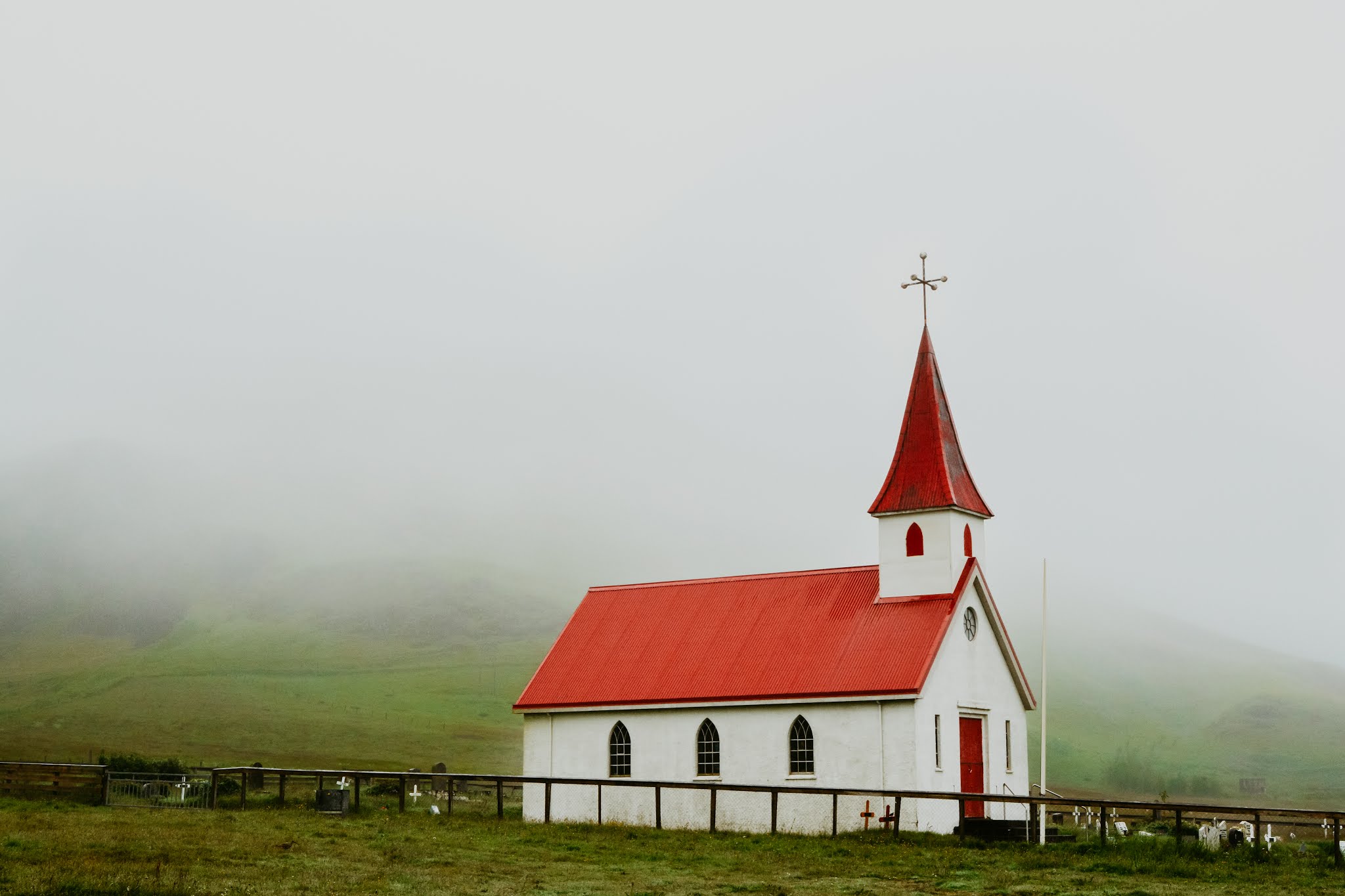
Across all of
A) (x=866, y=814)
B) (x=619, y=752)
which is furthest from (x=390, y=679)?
(x=866, y=814)

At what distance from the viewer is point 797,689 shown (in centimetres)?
3588

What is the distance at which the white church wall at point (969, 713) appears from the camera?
34344mm

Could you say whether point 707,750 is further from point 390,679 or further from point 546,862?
point 390,679

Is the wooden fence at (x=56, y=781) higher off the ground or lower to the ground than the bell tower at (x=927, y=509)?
lower

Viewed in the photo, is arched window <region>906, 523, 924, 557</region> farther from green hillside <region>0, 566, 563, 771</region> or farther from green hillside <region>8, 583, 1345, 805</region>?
green hillside <region>8, 583, 1345, 805</region>

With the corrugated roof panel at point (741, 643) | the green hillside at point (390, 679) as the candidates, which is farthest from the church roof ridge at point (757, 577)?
the green hillside at point (390, 679)

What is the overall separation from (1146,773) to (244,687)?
71690 millimetres

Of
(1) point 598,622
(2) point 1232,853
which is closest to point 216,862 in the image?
(2) point 1232,853

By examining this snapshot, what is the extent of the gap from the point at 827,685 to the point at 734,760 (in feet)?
11.2

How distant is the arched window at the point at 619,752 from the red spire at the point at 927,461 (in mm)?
9322

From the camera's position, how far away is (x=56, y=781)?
34969 millimetres

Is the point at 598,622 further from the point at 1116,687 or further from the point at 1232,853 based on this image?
the point at 1116,687

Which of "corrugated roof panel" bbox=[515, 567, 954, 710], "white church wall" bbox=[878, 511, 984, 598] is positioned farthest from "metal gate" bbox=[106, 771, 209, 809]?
"white church wall" bbox=[878, 511, 984, 598]

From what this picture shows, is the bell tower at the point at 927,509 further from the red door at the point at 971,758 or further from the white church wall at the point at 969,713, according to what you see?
the red door at the point at 971,758
